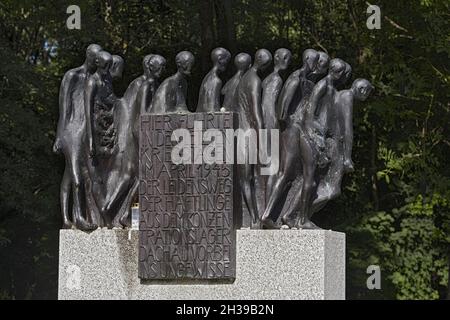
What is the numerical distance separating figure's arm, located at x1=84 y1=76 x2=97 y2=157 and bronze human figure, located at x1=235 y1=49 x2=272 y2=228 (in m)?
1.68

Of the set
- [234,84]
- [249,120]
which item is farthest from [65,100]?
[249,120]

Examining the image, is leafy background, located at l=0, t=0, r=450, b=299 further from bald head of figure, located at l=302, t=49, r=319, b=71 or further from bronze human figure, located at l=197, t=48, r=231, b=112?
bronze human figure, located at l=197, t=48, r=231, b=112

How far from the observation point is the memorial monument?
15430 millimetres

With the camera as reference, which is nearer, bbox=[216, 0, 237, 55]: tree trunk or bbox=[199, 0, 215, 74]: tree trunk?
bbox=[199, 0, 215, 74]: tree trunk

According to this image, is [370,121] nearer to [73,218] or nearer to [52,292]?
[52,292]

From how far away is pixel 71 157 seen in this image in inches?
648

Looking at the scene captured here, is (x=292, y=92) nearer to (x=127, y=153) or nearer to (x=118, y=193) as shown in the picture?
(x=127, y=153)

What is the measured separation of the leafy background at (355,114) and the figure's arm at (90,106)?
7.63m

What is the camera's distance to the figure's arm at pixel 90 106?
53.2 feet

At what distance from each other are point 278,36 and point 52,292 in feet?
21.9

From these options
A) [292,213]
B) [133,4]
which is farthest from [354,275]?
[292,213]

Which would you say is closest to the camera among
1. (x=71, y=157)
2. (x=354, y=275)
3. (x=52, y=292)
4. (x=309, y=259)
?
(x=309, y=259)

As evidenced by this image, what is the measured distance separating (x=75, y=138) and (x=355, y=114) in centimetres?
979

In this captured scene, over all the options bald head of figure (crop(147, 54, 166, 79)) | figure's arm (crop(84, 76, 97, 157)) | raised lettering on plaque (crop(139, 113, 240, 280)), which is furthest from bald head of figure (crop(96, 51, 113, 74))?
raised lettering on plaque (crop(139, 113, 240, 280))
